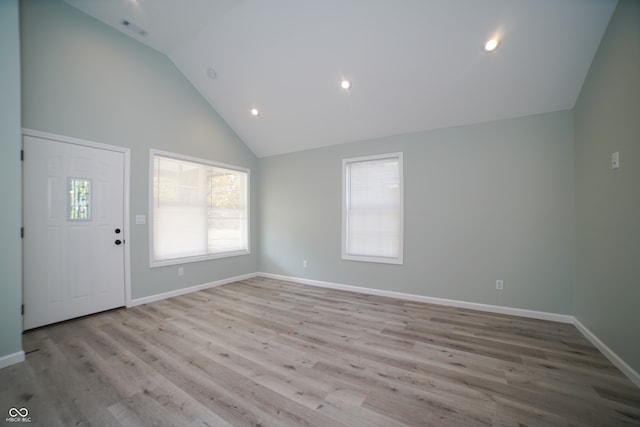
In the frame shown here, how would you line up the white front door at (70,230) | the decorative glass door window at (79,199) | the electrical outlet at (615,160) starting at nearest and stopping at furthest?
the electrical outlet at (615,160), the white front door at (70,230), the decorative glass door window at (79,199)

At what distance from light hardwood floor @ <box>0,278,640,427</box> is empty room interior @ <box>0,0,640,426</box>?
2 cm

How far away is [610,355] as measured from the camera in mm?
2146

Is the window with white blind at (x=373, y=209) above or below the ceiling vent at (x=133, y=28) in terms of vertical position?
below

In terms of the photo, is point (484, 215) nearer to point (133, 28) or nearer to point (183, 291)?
point (183, 291)

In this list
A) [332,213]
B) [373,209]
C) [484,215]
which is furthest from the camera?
[332,213]

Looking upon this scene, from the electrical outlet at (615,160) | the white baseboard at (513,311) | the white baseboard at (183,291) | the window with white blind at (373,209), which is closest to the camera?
the white baseboard at (513,311)

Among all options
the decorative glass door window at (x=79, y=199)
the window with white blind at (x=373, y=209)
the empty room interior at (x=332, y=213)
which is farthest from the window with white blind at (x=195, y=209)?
the window with white blind at (x=373, y=209)

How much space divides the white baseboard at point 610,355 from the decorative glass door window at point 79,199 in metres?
5.58

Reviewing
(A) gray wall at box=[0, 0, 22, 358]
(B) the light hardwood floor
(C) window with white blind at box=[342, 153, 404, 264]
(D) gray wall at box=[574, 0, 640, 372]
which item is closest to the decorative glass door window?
(A) gray wall at box=[0, 0, 22, 358]

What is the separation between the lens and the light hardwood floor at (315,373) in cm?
155

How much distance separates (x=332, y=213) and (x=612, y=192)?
3326 mm

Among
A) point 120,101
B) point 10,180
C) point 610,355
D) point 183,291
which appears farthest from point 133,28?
point 610,355
